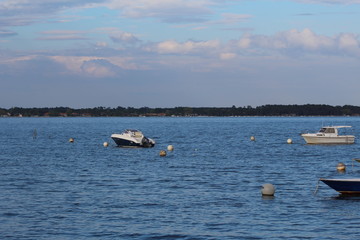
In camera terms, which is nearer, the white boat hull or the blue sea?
the blue sea

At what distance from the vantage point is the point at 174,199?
136ft

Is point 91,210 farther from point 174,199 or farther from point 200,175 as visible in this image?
point 200,175

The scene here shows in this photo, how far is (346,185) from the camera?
41.0 metres

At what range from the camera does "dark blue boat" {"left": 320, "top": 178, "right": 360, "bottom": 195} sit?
4075cm

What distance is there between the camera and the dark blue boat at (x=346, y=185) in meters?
40.8

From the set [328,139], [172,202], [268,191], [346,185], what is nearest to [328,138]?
[328,139]

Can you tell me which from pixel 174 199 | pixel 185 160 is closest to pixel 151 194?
pixel 174 199

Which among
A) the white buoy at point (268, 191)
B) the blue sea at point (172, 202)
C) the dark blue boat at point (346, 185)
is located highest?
the dark blue boat at point (346, 185)

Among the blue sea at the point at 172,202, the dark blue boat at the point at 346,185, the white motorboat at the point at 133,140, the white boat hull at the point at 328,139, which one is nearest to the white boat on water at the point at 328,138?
the white boat hull at the point at 328,139

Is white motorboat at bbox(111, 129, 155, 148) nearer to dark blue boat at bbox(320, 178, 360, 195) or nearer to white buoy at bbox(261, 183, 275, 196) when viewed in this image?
white buoy at bbox(261, 183, 275, 196)


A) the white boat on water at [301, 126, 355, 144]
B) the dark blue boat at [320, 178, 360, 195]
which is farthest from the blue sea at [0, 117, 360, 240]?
the white boat on water at [301, 126, 355, 144]

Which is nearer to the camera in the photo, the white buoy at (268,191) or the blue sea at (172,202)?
the blue sea at (172,202)

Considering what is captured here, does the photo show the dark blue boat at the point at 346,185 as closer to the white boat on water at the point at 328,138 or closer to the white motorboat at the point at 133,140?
the white motorboat at the point at 133,140

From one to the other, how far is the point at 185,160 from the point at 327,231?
44.5 metres
